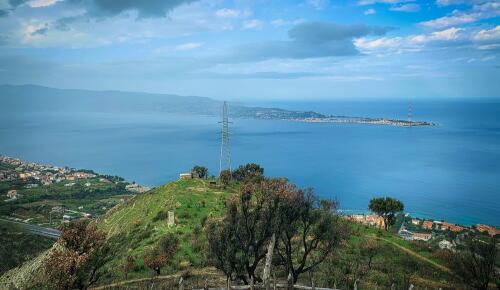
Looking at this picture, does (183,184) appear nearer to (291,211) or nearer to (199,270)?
(199,270)

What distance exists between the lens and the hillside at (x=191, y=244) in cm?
2312

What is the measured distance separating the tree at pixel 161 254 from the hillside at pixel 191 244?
527 millimetres

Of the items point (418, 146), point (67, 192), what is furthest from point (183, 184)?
point (418, 146)

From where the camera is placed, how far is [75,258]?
17.2 meters

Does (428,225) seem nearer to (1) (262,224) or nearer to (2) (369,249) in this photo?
(2) (369,249)

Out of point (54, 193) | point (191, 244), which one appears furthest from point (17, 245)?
point (54, 193)

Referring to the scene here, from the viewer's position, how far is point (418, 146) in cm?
15612

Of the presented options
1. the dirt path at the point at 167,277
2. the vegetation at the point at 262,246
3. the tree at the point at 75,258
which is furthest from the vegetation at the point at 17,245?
the tree at the point at 75,258

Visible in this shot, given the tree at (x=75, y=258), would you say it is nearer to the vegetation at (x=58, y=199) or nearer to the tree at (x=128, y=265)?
the tree at (x=128, y=265)

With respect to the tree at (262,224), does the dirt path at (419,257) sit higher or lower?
lower

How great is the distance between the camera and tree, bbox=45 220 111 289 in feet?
55.8

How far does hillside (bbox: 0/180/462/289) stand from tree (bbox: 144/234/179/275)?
Result: 0.53 m

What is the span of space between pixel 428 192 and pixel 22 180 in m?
113

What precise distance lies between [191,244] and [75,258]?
1138cm
